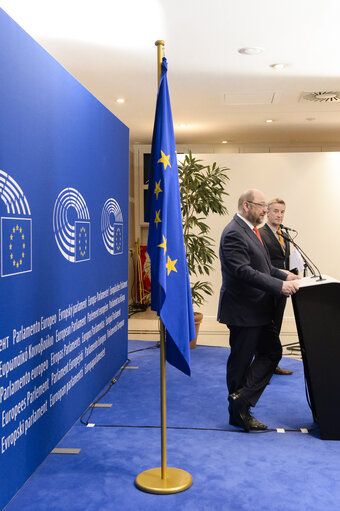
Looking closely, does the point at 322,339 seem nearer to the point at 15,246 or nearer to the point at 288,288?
the point at 288,288

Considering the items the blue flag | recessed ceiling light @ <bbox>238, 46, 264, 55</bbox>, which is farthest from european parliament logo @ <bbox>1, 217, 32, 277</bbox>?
recessed ceiling light @ <bbox>238, 46, 264, 55</bbox>

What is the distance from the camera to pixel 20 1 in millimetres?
4363

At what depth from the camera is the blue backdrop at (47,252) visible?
2727mm

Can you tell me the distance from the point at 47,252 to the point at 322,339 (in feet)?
6.07

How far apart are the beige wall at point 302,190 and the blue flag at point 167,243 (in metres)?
5.56

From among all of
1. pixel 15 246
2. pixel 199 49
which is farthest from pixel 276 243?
pixel 15 246

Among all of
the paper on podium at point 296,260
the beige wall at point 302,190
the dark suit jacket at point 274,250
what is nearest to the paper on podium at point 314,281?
the paper on podium at point 296,260

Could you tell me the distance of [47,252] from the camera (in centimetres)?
326

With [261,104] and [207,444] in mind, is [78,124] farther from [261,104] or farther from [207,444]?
[261,104]

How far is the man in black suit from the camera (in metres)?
3.64

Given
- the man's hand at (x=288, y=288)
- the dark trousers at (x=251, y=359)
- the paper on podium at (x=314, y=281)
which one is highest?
the paper on podium at (x=314, y=281)

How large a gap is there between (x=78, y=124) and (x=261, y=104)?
13.5 feet

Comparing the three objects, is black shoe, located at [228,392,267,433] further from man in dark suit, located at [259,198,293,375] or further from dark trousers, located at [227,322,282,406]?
man in dark suit, located at [259,198,293,375]

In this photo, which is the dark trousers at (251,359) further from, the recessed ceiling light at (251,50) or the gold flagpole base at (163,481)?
the recessed ceiling light at (251,50)
